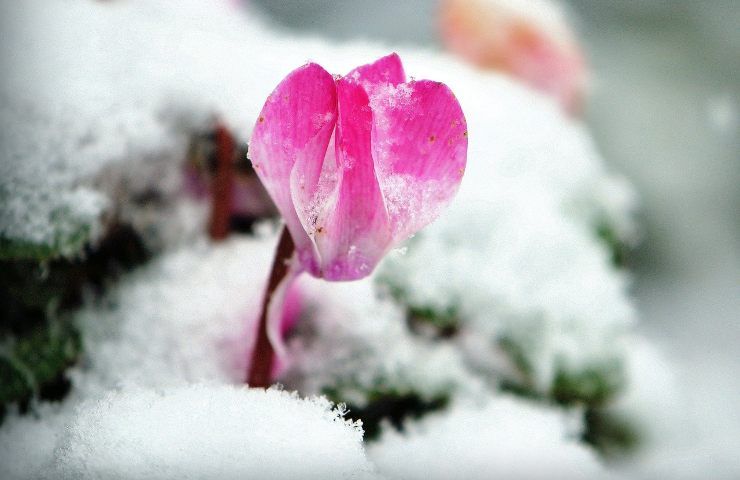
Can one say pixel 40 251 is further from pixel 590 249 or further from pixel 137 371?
pixel 590 249

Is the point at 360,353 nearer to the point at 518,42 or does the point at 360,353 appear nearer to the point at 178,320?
→ the point at 178,320

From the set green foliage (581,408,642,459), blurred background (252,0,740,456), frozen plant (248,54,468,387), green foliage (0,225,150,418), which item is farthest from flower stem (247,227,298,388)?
blurred background (252,0,740,456)

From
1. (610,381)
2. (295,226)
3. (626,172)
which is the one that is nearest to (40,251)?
(295,226)

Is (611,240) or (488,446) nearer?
(488,446)

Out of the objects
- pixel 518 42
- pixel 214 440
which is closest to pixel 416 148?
pixel 214 440

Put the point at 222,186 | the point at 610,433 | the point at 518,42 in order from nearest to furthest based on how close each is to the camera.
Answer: the point at 222,186 < the point at 610,433 < the point at 518,42

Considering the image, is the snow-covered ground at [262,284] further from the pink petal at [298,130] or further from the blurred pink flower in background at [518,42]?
the blurred pink flower in background at [518,42]

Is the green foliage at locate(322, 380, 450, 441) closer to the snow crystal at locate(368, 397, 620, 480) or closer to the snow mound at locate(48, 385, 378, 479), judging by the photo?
the snow crystal at locate(368, 397, 620, 480)
